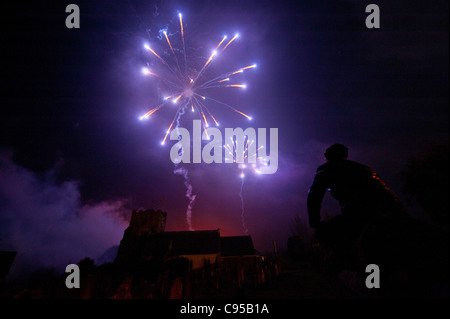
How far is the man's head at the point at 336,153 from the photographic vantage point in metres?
2.38

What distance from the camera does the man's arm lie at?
213 centimetres

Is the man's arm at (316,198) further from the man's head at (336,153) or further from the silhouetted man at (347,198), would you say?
the man's head at (336,153)

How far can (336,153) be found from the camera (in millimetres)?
2377

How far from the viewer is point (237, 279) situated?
11.9 m

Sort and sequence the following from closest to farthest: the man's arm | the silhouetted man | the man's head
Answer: the silhouetted man, the man's arm, the man's head

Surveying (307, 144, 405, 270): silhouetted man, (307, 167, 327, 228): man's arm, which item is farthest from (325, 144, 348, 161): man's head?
(307, 167, 327, 228): man's arm

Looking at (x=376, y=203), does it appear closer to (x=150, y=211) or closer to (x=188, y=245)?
(x=188, y=245)

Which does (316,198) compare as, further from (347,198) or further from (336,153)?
(336,153)

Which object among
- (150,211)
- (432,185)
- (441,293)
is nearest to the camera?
(441,293)

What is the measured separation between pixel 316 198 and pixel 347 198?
31 centimetres

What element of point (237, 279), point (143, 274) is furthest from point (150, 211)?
point (237, 279)

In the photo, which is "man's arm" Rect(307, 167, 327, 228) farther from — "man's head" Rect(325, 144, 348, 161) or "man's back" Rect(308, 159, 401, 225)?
"man's head" Rect(325, 144, 348, 161)

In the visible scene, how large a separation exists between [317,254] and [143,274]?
84.4 feet

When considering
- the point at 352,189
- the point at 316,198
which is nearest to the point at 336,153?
the point at 352,189
